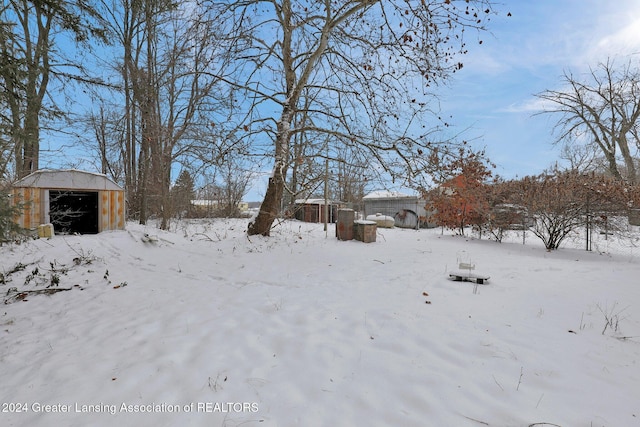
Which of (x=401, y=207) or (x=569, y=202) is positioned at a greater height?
(x=401, y=207)

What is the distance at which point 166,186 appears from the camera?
1252 cm

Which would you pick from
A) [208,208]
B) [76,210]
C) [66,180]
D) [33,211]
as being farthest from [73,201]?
[208,208]

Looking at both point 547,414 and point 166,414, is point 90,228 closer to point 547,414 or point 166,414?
point 166,414

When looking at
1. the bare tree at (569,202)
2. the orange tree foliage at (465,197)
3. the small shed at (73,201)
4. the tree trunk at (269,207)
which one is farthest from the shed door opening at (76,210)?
the bare tree at (569,202)

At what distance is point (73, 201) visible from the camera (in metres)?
10.3

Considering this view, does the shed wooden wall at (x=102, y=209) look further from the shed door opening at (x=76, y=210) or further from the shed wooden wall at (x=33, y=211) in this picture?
the shed door opening at (x=76, y=210)

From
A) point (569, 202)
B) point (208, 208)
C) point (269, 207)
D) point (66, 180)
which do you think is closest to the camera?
point (569, 202)

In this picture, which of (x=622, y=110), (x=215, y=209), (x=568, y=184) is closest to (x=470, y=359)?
(x=568, y=184)

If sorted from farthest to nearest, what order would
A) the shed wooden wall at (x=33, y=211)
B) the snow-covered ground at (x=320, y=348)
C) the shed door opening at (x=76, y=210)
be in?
the shed door opening at (x=76, y=210), the shed wooden wall at (x=33, y=211), the snow-covered ground at (x=320, y=348)

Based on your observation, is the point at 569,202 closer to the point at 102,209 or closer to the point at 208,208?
the point at 102,209

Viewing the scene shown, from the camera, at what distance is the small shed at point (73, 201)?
29.0ft

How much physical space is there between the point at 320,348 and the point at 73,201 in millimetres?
11607

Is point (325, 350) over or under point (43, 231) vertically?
under

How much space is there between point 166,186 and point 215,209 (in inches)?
330
